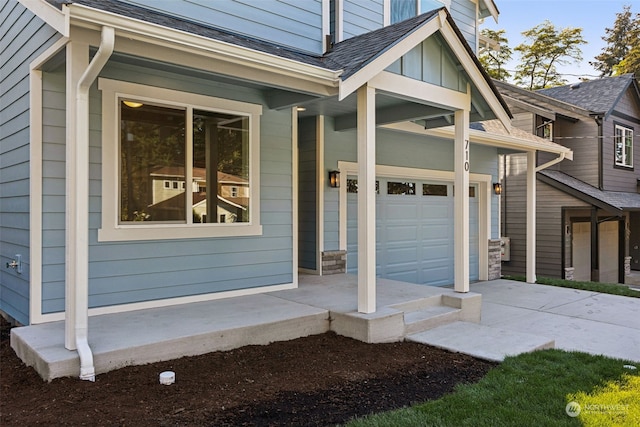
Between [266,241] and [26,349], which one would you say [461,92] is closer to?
[266,241]

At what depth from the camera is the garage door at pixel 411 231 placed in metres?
8.32

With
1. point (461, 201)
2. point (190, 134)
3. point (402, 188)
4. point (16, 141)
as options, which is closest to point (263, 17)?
point (190, 134)

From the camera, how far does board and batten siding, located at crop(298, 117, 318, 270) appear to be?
7.57 m

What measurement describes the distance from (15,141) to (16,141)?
0.05 metres

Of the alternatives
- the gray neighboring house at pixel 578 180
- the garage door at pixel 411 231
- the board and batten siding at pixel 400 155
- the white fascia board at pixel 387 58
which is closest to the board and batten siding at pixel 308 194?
the board and batten siding at pixel 400 155

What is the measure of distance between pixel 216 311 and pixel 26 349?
5.75 ft

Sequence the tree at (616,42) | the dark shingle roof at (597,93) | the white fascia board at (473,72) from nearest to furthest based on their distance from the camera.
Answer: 1. the white fascia board at (473,72)
2. the dark shingle roof at (597,93)
3. the tree at (616,42)

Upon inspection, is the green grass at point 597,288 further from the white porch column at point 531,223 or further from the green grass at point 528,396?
the green grass at point 528,396

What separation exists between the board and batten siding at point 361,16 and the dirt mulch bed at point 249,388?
516 centimetres

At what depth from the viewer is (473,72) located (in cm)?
604

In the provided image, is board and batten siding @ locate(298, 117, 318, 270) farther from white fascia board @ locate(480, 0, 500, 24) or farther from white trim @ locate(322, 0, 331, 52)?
white fascia board @ locate(480, 0, 500, 24)

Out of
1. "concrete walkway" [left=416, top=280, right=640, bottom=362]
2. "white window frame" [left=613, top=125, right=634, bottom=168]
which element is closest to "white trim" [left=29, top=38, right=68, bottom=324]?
"concrete walkway" [left=416, top=280, right=640, bottom=362]

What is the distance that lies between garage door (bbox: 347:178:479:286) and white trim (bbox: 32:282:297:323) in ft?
7.08

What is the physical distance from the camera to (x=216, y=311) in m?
5.02
